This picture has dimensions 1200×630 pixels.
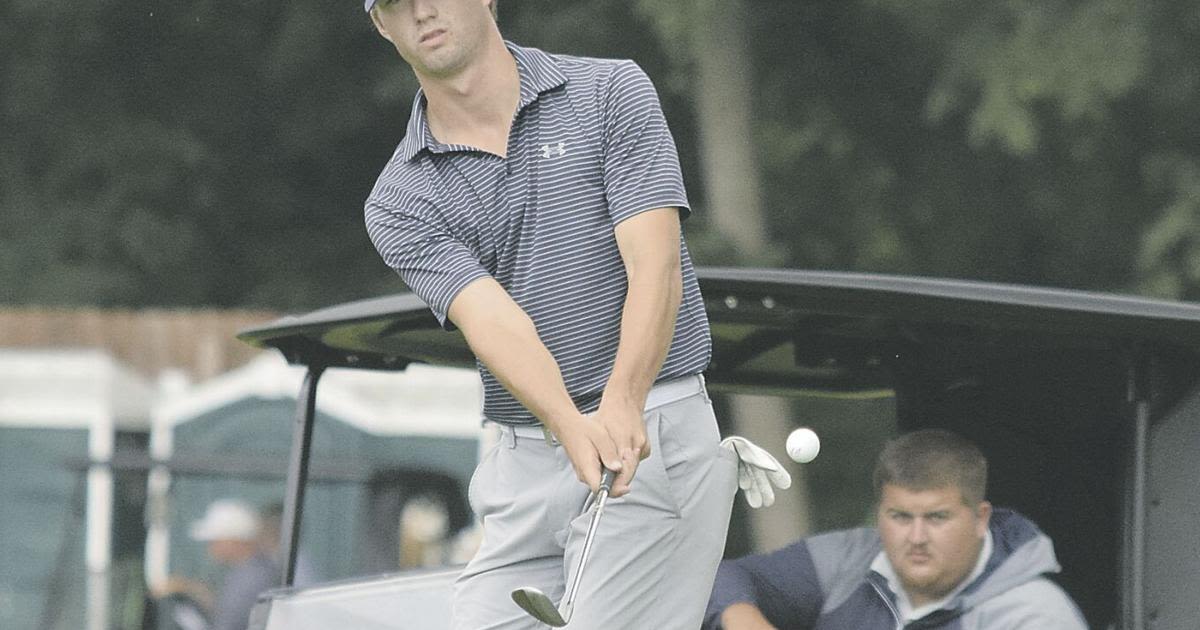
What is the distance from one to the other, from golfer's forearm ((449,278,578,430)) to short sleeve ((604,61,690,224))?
23cm

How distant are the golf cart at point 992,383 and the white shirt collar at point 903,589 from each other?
27 cm

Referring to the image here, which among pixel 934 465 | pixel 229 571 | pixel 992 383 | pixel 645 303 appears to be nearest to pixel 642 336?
pixel 645 303

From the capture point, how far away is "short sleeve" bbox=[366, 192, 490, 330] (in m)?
3.26

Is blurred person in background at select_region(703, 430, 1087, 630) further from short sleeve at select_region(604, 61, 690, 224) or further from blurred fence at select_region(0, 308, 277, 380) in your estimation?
blurred fence at select_region(0, 308, 277, 380)

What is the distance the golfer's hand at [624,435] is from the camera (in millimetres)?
3090

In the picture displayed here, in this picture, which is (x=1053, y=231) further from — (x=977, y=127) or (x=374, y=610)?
(x=374, y=610)

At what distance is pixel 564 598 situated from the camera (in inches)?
123

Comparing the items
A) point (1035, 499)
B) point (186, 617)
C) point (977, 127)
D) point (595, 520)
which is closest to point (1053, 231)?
point (977, 127)

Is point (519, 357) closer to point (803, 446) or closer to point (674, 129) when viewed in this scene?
point (803, 446)

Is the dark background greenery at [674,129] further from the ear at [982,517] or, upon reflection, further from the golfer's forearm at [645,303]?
Result: the golfer's forearm at [645,303]

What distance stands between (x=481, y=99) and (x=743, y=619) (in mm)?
1379

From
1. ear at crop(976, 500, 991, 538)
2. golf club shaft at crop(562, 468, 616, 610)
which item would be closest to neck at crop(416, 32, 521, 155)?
golf club shaft at crop(562, 468, 616, 610)

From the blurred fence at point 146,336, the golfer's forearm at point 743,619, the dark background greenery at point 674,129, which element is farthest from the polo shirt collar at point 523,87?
the dark background greenery at point 674,129

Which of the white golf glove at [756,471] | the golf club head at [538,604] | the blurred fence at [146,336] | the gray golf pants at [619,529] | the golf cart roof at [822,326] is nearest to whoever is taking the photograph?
the golf club head at [538,604]
